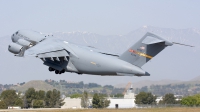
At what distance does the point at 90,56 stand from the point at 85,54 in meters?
0.53

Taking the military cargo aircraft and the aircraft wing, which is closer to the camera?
the military cargo aircraft

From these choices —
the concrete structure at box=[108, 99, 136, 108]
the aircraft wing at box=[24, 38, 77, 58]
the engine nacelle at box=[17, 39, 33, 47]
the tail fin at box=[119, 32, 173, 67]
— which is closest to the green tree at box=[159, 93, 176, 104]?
the concrete structure at box=[108, 99, 136, 108]

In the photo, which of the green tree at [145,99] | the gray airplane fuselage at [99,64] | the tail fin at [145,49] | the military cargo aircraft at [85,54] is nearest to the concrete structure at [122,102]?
the green tree at [145,99]

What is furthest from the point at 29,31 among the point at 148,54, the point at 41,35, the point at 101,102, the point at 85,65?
the point at 101,102

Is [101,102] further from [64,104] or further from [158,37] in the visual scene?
[158,37]

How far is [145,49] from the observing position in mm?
32406

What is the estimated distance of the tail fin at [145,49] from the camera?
3175 centimetres

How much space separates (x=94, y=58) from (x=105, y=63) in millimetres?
1020

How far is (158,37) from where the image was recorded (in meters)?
31.8

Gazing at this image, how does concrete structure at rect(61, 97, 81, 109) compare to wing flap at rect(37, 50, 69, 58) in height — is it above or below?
above

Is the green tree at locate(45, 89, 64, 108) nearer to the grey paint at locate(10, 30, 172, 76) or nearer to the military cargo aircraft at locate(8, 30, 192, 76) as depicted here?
the military cargo aircraft at locate(8, 30, 192, 76)

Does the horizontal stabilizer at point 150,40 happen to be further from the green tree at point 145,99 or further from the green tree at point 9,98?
the green tree at point 145,99

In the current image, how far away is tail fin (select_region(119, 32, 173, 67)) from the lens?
1250 inches

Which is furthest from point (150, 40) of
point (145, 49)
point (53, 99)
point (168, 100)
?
point (168, 100)
